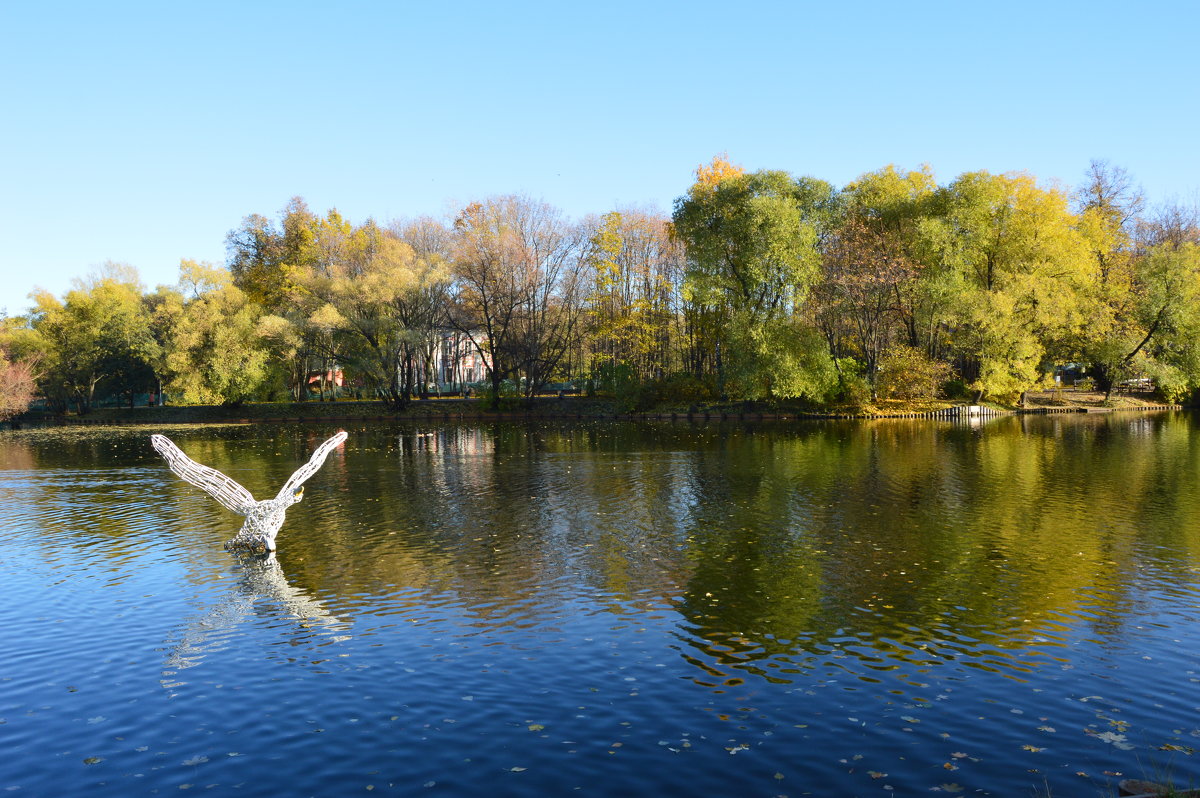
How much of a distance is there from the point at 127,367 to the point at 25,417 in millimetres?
14580

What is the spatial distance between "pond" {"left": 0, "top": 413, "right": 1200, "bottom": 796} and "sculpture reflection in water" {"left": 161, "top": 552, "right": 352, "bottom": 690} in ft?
0.29

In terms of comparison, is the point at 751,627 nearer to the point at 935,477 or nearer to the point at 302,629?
the point at 302,629

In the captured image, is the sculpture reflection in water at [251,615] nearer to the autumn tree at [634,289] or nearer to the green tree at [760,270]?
the green tree at [760,270]

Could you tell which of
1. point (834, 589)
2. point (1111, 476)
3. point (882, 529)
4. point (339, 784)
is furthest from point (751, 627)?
point (1111, 476)

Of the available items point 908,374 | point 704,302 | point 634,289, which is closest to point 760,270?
point 704,302

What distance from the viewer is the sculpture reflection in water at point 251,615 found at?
15086mm

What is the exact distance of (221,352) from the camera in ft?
296

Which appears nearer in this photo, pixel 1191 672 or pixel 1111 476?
pixel 1191 672

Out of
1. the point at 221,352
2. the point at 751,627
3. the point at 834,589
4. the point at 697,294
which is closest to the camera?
the point at 751,627

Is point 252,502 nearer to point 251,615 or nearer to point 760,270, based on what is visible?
point 251,615

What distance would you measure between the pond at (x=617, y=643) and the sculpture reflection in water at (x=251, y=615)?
0.09 meters

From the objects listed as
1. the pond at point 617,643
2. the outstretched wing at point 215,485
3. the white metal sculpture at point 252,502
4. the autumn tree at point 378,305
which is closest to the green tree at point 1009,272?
the pond at point 617,643

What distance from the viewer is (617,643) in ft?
49.9

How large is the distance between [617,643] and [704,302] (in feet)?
218
